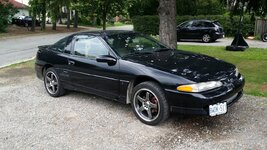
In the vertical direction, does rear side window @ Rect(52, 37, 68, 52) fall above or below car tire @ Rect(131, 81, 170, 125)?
above

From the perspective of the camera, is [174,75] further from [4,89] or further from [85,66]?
[4,89]

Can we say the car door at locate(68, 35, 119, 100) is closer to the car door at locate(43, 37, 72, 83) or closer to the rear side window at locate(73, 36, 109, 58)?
the rear side window at locate(73, 36, 109, 58)

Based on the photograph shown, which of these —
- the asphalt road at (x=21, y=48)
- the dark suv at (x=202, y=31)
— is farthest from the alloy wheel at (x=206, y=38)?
the asphalt road at (x=21, y=48)

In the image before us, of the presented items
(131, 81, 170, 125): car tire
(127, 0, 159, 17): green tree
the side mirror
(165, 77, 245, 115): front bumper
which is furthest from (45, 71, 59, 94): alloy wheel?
(127, 0, 159, 17): green tree

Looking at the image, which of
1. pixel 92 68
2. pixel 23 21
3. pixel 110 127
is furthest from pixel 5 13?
pixel 110 127

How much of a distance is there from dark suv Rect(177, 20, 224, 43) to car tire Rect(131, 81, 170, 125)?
15.9m

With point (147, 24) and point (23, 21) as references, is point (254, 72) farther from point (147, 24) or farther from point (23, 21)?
point (23, 21)

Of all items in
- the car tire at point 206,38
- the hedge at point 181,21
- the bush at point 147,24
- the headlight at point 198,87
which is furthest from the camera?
the bush at point 147,24

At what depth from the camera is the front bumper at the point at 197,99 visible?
172 inches

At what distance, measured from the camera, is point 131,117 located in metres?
5.32

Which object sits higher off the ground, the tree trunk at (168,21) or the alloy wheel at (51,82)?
the tree trunk at (168,21)

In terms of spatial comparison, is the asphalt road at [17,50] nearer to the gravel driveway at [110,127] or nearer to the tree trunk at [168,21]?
the tree trunk at [168,21]

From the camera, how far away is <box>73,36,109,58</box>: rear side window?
5594 mm

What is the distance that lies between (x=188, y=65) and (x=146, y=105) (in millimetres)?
893
